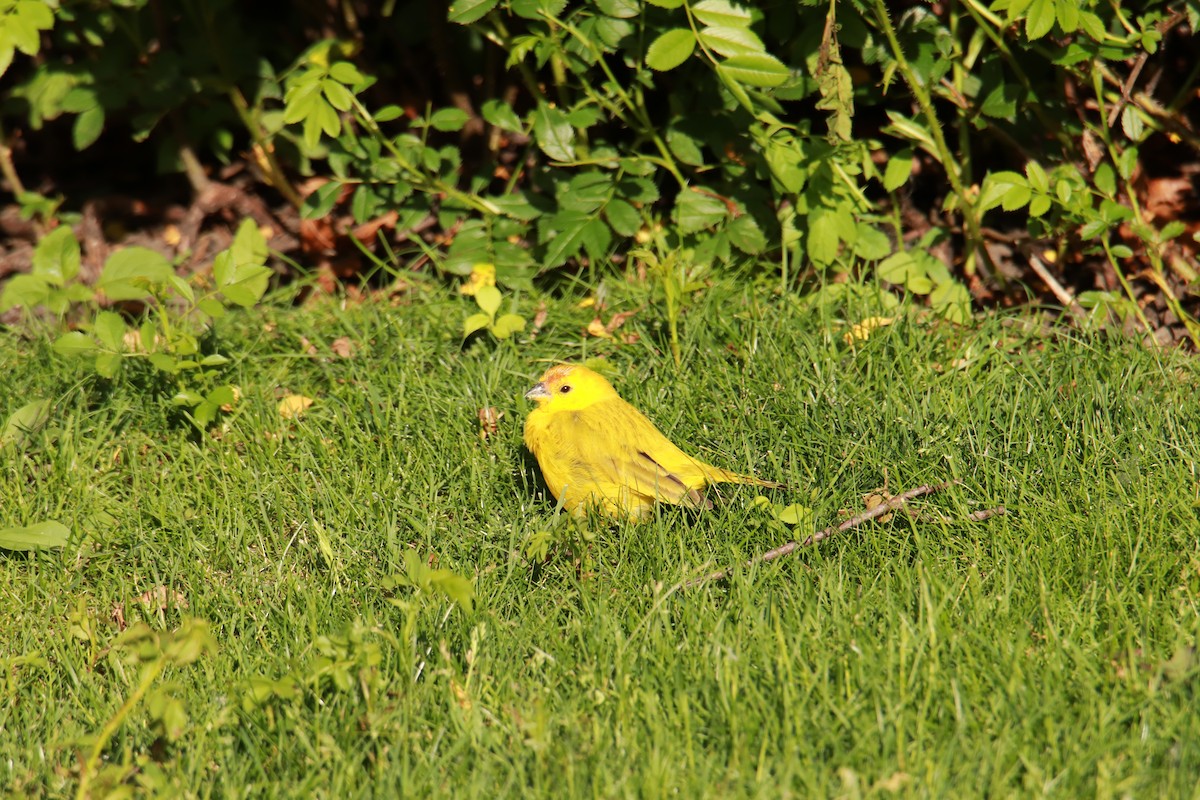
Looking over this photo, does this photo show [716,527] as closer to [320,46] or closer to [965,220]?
[965,220]

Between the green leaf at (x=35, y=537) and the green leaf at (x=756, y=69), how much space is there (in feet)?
8.77

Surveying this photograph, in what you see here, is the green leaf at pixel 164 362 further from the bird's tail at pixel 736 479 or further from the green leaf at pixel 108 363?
the bird's tail at pixel 736 479

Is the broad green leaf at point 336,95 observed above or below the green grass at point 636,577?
above

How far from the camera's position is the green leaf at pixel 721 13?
4.27m

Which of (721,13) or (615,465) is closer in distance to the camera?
(615,465)

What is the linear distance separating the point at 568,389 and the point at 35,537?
5.72ft

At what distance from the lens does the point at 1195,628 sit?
115 inches

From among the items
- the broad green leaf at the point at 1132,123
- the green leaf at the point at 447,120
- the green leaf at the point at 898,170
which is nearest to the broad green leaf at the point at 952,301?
the green leaf at the point at 898,170

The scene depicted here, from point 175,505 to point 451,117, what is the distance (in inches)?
74.0

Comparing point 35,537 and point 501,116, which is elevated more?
point 501,116

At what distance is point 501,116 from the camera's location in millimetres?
4812

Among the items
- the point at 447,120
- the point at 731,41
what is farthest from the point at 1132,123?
the point at 447,120

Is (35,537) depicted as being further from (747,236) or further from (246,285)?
(747,236)

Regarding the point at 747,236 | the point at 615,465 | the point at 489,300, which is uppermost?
the point at 747,236
